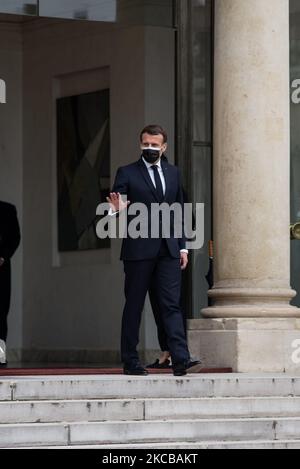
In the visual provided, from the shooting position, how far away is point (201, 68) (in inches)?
580

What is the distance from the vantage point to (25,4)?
1427cm

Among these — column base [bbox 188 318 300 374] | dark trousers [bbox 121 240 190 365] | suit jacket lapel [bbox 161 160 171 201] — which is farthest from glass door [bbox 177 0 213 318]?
dark trousers [bbox 121 240 190 365]

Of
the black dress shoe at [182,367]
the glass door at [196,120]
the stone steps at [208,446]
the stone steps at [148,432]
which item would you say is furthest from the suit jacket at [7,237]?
the stone steps at [208,446]

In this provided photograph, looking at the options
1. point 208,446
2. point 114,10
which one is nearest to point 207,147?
point 114,10

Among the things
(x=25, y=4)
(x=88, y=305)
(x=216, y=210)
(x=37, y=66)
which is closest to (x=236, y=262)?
(x=216, y=210)

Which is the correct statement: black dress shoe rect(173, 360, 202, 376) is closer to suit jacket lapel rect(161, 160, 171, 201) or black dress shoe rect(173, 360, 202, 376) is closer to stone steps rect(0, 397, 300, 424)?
stone steps rect(0, 397, 300, 424)

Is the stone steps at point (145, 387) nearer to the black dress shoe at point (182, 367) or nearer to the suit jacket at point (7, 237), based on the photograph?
the black dress shoe at point (182, 367)

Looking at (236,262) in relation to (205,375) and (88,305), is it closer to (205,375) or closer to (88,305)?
(205,375)

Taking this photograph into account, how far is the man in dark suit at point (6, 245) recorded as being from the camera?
1555cm

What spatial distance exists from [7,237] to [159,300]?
3.59 meters

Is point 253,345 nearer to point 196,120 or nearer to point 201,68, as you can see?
point 196,120

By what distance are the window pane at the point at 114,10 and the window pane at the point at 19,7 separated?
0.06 metres

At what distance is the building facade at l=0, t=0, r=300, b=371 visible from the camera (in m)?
13.7
